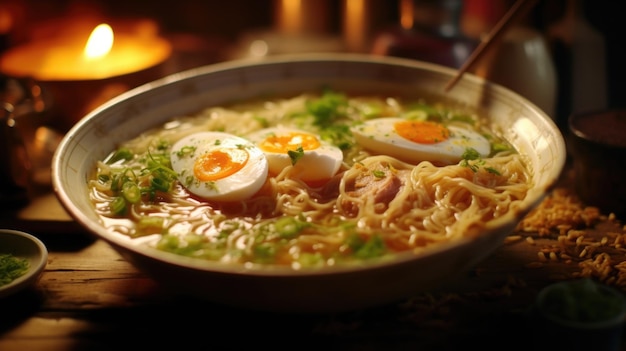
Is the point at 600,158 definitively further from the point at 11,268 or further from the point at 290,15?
the point at 290,15

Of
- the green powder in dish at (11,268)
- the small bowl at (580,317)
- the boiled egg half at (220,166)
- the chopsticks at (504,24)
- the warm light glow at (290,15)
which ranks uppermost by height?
the chopsticks at (504,24)

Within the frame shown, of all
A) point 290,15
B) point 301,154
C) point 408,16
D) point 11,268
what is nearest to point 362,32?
point 290,15

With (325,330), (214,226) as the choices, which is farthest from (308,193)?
(325,330)

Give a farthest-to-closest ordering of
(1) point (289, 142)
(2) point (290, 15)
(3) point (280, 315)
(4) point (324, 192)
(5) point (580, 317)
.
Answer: (2) point (290, 15) → (1) point (289, 142) → (4) point (324, 192) → (3) point (280, 315) → (5) point (580, 317)

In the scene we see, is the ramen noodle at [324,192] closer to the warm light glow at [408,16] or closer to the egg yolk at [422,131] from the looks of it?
the egg yolk at [422,131]

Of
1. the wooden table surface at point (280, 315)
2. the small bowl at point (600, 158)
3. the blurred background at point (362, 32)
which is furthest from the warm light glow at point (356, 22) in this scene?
the wooden table surface at point (280, 315)

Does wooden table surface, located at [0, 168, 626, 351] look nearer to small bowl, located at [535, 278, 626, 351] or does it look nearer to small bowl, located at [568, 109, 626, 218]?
small bowl, located at [535, 278, 626, 351]
